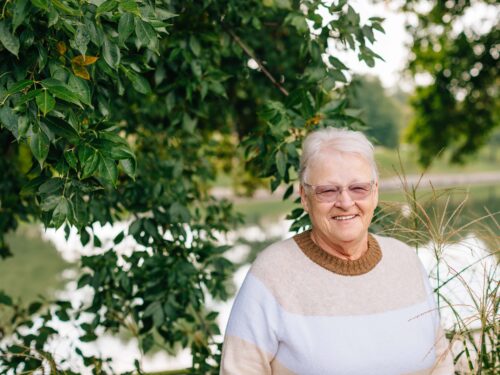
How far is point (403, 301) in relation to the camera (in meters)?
1.95

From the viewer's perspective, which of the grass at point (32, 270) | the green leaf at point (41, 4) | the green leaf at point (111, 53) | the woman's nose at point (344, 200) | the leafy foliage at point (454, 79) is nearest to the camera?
the green leaf at point (41, 4)

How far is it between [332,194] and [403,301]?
42 cm

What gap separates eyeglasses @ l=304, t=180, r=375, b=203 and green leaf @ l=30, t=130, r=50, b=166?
0.82 m

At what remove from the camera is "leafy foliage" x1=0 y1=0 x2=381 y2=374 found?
1.68 meters

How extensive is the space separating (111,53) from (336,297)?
996mm

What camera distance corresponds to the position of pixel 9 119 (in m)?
1.59

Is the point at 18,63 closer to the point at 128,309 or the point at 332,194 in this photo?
the point at 332,194

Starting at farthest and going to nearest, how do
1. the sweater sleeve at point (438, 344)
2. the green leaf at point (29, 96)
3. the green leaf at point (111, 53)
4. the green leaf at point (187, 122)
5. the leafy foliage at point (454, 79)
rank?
1. the leafy foliage at point (454, 79)
2. the green leaf at point (187, 122)
3. the sweater sleeve at point (438, 344)
4. the green leaf at point (111, 53)
5. the green leaf at point (29, 96)

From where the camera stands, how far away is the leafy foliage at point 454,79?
7.51 metres

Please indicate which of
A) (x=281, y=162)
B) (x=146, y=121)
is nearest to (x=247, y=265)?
(x=146, y=121)

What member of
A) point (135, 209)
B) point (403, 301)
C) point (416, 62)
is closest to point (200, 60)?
point (135, 209)

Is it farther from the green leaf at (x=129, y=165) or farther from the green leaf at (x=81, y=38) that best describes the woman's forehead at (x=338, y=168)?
the green leaf at (x=81, y=38)

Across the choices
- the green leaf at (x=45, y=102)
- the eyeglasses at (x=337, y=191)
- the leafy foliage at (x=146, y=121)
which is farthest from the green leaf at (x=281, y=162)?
the green leaf at (x=45, y=102)

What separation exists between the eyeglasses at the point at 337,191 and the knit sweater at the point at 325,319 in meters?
0.17
